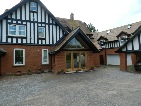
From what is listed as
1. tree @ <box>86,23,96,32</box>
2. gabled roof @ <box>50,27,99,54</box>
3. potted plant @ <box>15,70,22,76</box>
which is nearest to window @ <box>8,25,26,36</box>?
gabled roof @ <box>50,27,99,54</box>

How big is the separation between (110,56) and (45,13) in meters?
17.9

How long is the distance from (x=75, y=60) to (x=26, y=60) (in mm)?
5914

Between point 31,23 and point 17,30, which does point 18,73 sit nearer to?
point 17,30

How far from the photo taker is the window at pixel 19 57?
1725 centimetres

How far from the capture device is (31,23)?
59.0 feet

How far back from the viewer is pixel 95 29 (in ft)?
240

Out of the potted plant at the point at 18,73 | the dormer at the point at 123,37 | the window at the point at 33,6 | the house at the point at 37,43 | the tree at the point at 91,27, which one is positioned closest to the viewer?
the house at the point at 37,43

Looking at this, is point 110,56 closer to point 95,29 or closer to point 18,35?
point 18,35

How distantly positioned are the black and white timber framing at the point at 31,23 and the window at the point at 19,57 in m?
1.05

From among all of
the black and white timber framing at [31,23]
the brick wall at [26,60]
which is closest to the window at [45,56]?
the brick wall at [26,60]

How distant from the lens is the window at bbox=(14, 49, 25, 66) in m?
17.2

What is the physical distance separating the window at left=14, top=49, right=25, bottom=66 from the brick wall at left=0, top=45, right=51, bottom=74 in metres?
0.34

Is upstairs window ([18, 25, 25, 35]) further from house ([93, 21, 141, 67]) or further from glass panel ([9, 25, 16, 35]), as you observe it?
house ([93, 21, 141, 67])

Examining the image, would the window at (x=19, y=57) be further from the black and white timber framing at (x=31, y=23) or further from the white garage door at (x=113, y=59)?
the white garage door at (x=113, y=59)
